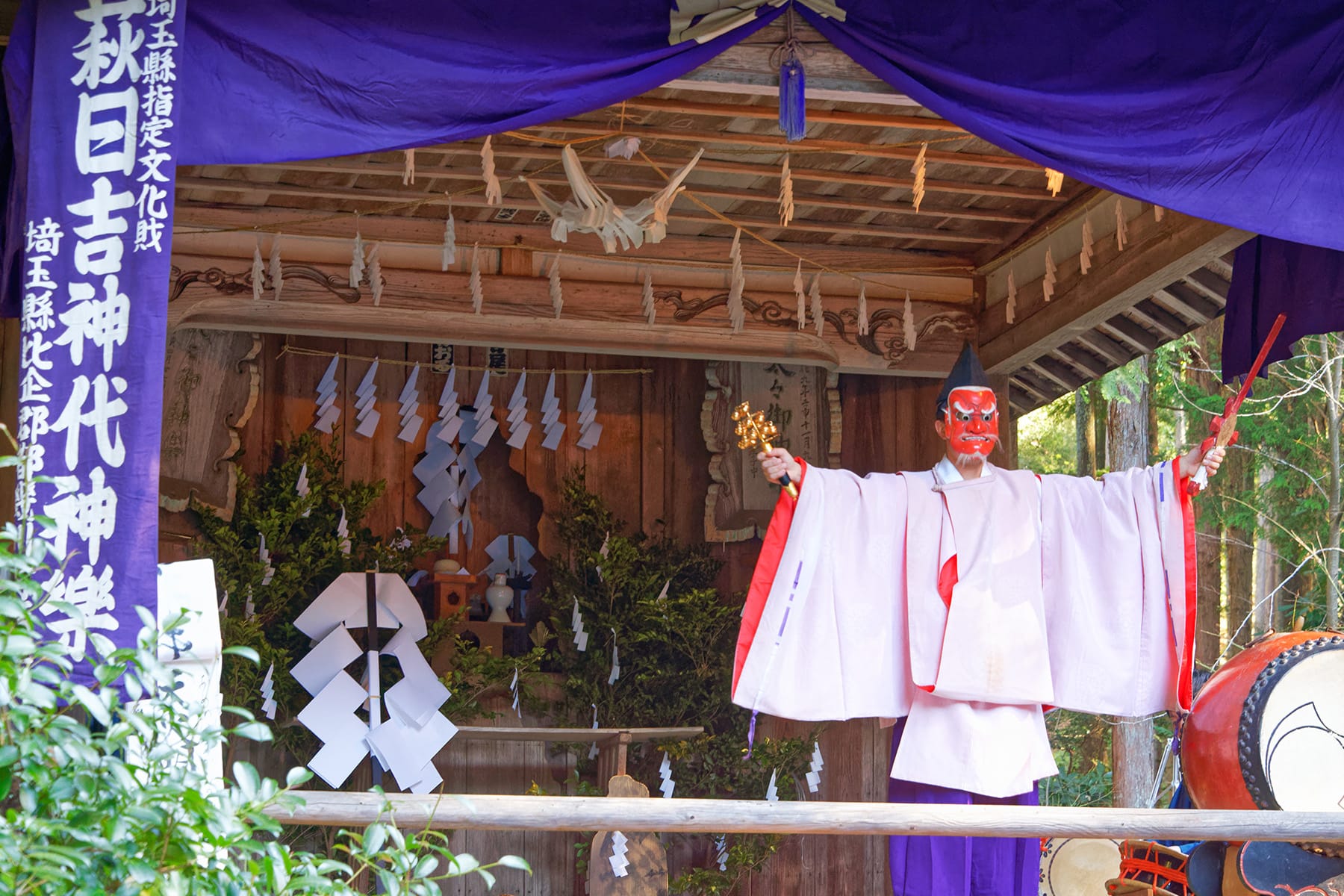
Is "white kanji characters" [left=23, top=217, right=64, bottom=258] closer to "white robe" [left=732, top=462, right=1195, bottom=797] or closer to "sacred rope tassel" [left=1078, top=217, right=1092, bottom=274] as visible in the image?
"white robe" [left=732, top=462, right=1195, bottom=797]

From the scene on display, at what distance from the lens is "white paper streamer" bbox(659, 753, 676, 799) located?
17.8ft

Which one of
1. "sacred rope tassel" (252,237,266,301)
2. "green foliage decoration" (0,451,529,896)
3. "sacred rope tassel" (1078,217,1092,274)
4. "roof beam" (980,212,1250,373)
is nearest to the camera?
"green foliage decoration" (0,451,529,896)

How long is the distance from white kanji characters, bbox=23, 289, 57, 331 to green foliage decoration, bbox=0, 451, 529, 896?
3.30 feet

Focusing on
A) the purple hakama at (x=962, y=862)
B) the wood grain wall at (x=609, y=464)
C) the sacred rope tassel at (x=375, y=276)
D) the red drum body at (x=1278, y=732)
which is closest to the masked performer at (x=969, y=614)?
the purple hakama at (x=962, y=862)

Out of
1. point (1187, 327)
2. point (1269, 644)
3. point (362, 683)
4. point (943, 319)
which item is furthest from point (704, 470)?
point (1269, 644)

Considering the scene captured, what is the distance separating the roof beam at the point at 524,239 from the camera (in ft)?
17.3

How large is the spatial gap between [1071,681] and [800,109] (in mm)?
1975

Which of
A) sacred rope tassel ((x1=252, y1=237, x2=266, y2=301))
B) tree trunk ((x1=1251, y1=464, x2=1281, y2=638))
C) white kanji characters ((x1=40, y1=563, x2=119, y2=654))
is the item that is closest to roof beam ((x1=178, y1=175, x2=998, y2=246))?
sacred rope tassel ((x1=252, y1=237, x2=266, y2=301))

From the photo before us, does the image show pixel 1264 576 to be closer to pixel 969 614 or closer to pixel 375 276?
pixel 969 614

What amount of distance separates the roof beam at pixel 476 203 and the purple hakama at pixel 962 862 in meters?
2.28

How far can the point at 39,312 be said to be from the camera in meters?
2.97

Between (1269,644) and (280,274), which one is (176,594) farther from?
(1269,644)

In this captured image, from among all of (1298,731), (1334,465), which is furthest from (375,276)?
(1334,465)

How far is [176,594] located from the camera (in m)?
3.12
